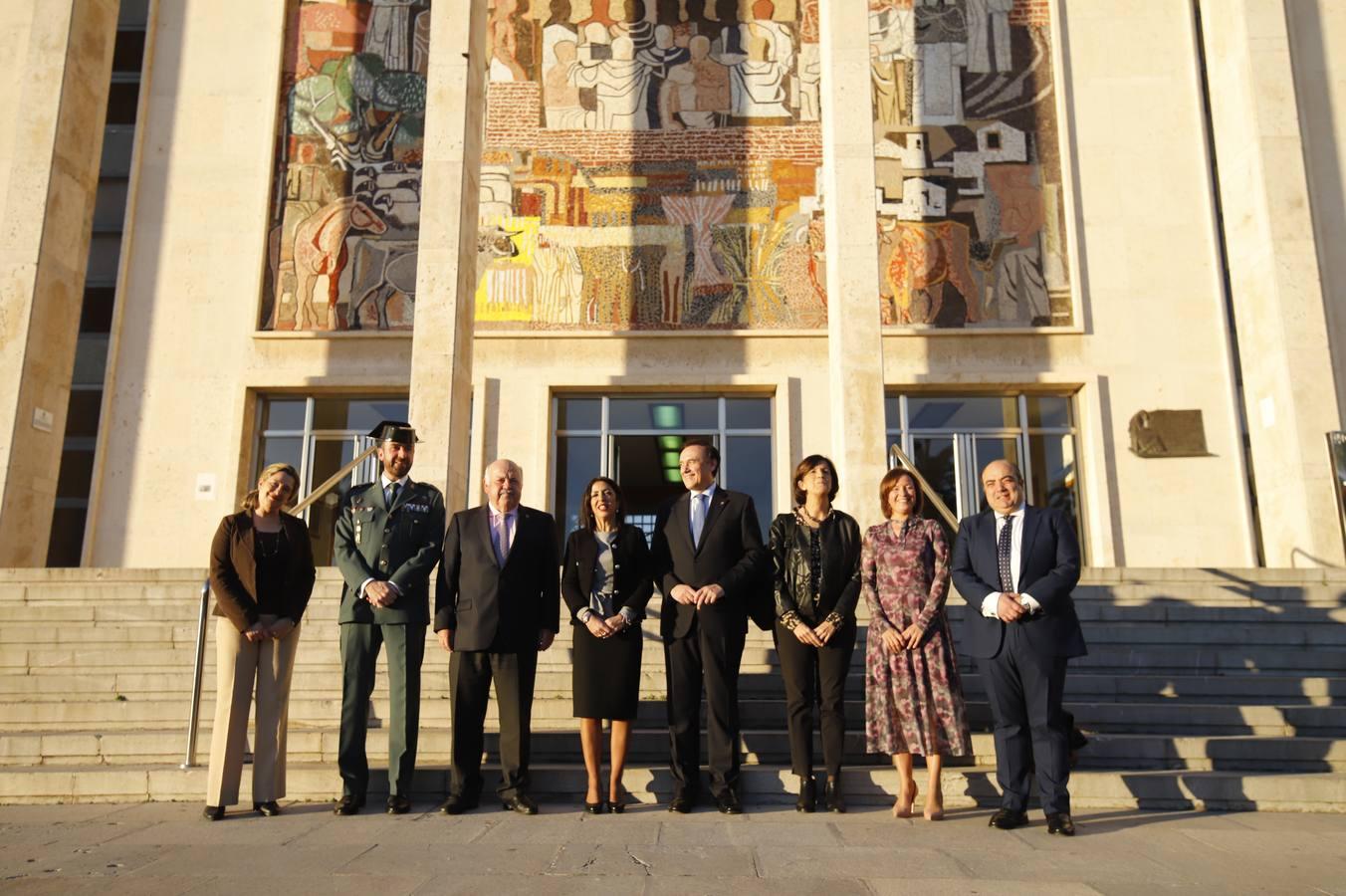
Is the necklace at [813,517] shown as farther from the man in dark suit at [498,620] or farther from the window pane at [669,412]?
Answer: the window pane at [669,412]

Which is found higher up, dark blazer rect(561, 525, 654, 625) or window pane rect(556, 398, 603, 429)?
window pane rect(556, 398, 603, 429)

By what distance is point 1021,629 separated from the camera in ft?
15.7

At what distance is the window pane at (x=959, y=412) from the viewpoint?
43.2ft

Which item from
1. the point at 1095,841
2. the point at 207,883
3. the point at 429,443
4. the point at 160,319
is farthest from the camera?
the point at 160,319

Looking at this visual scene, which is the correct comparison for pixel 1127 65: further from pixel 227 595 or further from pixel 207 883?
pixel 207 883

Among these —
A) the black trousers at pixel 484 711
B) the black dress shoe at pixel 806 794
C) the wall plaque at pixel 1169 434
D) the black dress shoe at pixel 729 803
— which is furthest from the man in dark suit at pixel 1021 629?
the wall plaque at pixel 1169 434

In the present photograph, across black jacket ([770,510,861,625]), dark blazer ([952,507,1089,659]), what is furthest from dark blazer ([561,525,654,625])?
dark blazer ([952,507,1089,659])

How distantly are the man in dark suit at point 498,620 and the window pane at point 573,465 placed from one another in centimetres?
767

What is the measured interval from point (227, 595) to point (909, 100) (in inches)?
437

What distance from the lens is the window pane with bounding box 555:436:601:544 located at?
13.0 metres

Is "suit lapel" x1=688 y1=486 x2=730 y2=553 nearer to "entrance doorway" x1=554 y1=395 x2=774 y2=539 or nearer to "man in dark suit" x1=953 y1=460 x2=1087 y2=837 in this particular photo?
"man in dark suit" x1=953 y1=460 x2=1087 y2=837

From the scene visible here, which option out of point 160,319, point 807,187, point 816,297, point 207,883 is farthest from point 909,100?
point 207,883

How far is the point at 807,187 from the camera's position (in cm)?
1308

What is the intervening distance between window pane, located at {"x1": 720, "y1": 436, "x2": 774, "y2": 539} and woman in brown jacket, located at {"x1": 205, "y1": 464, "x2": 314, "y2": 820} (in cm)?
834
